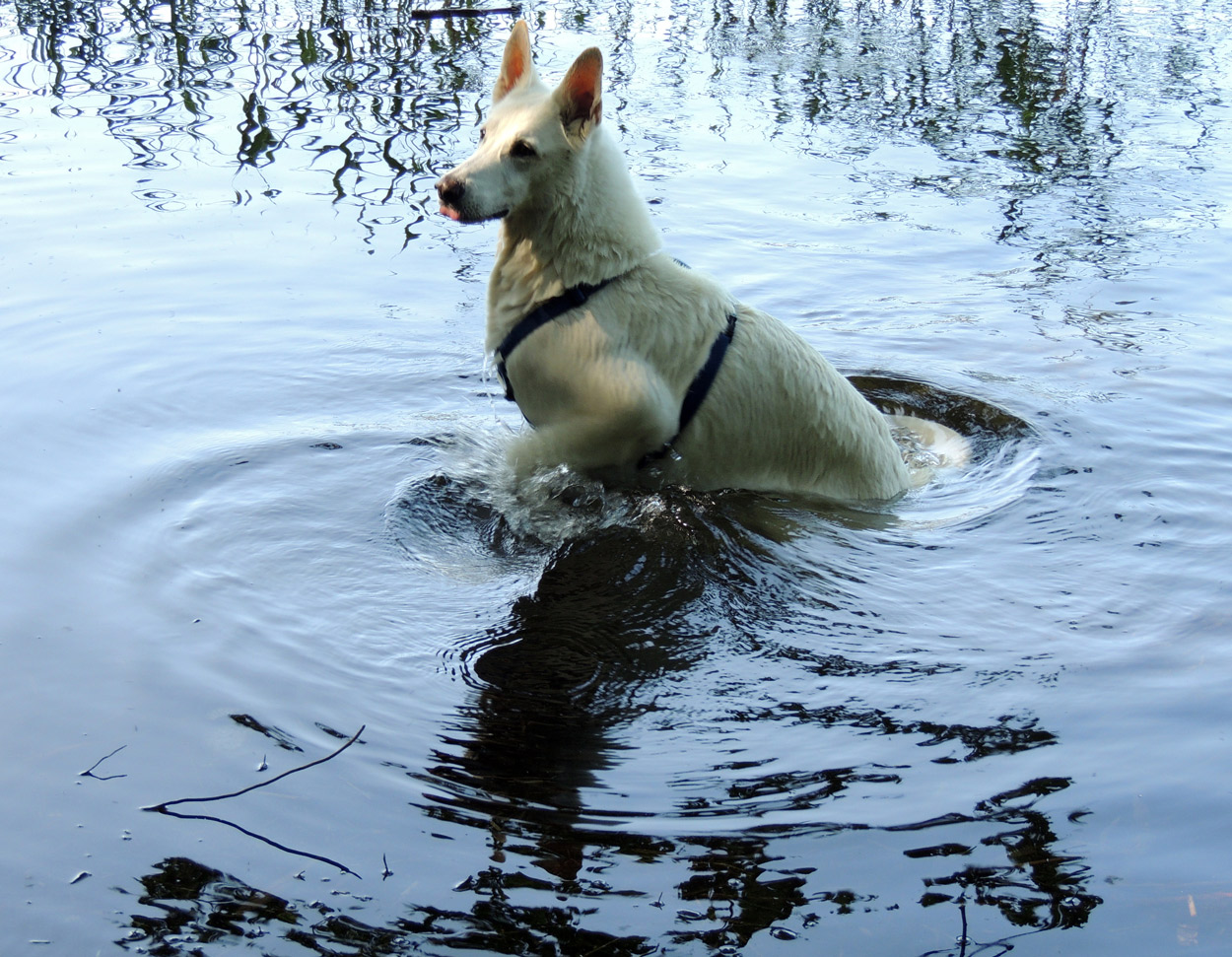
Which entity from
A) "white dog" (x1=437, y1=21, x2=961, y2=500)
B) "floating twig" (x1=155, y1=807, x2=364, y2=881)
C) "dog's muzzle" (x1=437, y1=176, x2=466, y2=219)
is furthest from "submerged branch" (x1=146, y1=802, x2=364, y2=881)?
"dog's muzzle" (x1=437, y1=176, x2=466, y2=219)

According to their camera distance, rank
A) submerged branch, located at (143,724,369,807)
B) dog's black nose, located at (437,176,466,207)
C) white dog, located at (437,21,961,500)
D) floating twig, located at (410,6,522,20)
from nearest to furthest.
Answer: submerged branch, located at (143,724,369,807), dog's black nose, located at (437,176,466,207), white dog, located at (437,21,961,500), floating twig, located at (410,6,522,20)

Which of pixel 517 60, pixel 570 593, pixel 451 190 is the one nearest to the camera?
pixel 451 190

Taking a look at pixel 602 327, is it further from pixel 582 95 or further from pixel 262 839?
pixel 262 839

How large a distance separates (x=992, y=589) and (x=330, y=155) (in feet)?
22.2

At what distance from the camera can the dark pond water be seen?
105 inches

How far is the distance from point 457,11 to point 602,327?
10.2 metres

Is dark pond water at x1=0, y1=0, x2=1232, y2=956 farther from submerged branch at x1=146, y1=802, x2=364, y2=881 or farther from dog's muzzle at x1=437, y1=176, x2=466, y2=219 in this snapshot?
dog's muzzle at x1=437, y1=176, x2=466, y2=219

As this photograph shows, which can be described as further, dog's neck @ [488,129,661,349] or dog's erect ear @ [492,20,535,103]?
dog's erect ear @ [492,20,535,103]

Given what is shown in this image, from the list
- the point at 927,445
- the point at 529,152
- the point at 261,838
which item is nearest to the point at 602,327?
the point at 529,152

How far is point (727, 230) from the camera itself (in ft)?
26.8

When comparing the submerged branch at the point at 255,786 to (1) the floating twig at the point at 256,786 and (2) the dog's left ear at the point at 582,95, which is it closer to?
(1) the floating twig at the point at 256,786

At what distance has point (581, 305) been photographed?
13.8 feet

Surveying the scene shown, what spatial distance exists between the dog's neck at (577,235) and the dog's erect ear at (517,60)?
0.46 metres

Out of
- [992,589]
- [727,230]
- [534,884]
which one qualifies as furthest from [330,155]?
[534,884]
